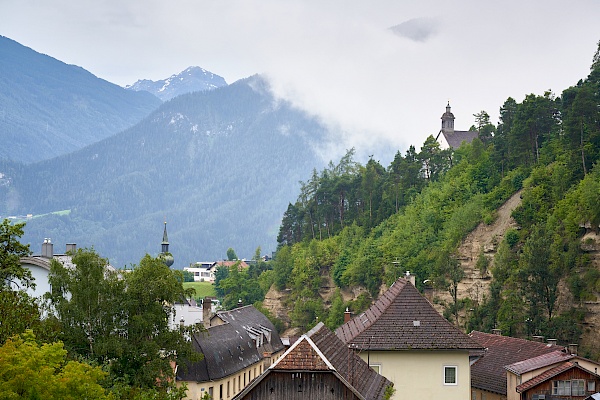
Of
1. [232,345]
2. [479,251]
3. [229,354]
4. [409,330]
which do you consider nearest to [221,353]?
[229,354]

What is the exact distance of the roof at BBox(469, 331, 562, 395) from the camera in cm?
5775

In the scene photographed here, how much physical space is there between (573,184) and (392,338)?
45.5m

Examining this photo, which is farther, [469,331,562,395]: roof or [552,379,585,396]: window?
[469,331,562,395]: roof

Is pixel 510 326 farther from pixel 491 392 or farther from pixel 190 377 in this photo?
pixel 190 377

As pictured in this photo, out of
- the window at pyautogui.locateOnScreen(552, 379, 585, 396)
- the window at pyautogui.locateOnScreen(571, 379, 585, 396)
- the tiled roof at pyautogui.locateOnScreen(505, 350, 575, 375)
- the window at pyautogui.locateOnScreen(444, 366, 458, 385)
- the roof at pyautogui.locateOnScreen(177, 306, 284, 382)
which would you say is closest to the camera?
the window at pyautogui.locateOnScreen(444, 366, 458, 385)

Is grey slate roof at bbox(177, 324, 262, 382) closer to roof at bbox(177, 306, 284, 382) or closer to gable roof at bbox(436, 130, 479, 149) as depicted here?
roof at bbox(177, 306, 284, 382)

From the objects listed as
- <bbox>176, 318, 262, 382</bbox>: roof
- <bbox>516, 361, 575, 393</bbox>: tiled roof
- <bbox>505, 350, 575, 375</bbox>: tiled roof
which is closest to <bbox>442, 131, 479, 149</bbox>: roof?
<bbox>176, 318, 262, 382</bbox>: roof

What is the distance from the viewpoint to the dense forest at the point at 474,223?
251 ft

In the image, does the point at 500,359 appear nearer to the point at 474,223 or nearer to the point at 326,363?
the point at 326,363

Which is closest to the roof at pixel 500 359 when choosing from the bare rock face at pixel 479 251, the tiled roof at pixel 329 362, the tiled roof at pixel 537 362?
the tiled roof at pixel 537 362

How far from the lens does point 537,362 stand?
180ft

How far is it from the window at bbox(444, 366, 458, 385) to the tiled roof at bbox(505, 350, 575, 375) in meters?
10.9

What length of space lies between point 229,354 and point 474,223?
128ft

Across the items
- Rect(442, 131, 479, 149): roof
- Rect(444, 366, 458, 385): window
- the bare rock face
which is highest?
Rect(442, 131, 479, 149): roof
